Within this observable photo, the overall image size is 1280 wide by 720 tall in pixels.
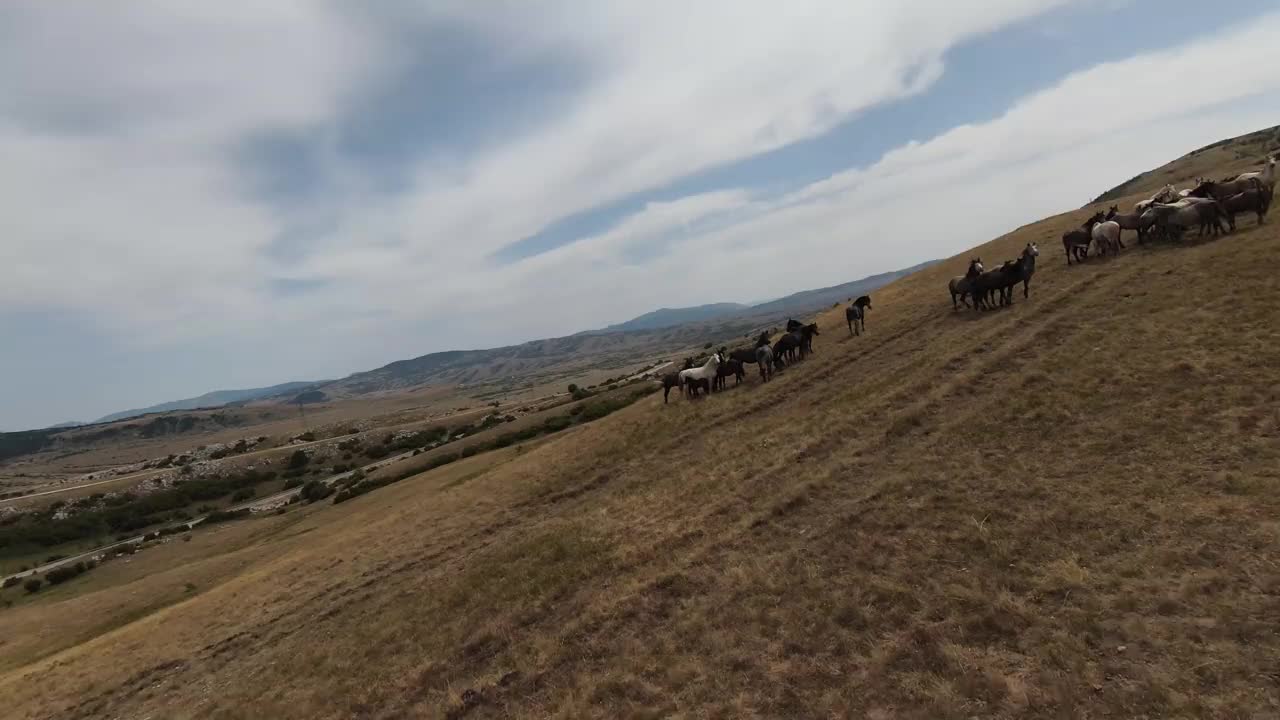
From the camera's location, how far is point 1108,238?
28484 mm

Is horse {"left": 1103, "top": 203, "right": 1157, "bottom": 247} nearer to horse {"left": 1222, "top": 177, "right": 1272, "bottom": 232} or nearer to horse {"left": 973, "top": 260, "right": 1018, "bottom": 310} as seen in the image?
horse {"left": 1222, "top": 177, "right": 1272, "bottom": 232}

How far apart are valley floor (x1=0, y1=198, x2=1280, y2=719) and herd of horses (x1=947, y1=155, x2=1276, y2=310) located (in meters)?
1.48

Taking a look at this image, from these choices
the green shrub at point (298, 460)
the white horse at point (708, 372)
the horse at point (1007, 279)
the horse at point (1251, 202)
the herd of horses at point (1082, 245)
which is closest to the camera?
the horse at point (1251, 202)

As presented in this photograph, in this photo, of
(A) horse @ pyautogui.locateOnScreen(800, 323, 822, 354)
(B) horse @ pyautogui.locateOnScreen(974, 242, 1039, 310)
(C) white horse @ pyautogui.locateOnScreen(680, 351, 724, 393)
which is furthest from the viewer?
(A) horse @ pyautogui.locateOnScreen(800, 323, 822, 354)

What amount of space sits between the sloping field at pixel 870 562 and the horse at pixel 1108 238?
144 centimetres

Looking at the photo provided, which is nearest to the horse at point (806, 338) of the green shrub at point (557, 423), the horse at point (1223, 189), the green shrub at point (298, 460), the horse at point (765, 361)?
the horse at point (765, 361)

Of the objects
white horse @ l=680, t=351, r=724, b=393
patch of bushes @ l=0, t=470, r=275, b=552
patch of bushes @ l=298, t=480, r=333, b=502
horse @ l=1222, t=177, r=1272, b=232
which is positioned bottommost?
patch of bushes @ l=298, t=480, r=333, b=502

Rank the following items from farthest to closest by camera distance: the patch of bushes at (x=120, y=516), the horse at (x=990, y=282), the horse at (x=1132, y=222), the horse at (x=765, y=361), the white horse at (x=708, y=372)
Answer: the patch of bushes at (x=120, y=516) < the white horse at (x=708, y=372) < the horse at (x=765, y=361) < the horse at (x=1132, y=222) < the horse at (x=990, y=282)

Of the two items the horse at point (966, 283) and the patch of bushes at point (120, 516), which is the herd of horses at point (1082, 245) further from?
the patch of bushes at point (120, 516)

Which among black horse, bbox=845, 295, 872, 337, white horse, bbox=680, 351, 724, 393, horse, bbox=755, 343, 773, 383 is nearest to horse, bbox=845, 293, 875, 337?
black horse, bbox=845, 295, 872, 337

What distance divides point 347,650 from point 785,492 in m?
14.0

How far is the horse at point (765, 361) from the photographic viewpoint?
2953 cm

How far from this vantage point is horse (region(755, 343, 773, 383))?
29534 mm

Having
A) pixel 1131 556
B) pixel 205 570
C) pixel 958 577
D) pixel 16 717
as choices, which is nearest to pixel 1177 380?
pixel 1131 556
